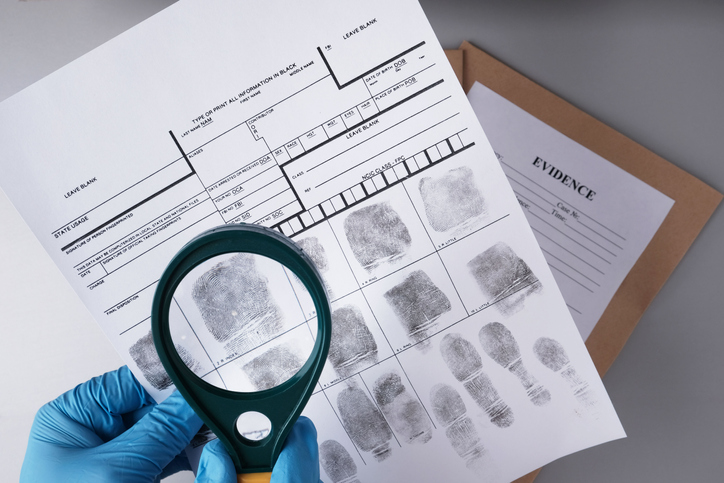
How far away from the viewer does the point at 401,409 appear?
1.90ft

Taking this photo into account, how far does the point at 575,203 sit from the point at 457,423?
0.37 metres

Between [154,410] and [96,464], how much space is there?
91 millimetres

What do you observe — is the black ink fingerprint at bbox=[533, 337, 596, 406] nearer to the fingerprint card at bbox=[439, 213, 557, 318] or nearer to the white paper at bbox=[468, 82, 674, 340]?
the fingerprint card at bbox=[439, 213, 557, 318]

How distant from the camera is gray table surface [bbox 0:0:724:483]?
65 cm

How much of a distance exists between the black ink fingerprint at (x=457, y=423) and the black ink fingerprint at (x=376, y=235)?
18cm

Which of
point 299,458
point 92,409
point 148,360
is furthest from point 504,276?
point 92,409

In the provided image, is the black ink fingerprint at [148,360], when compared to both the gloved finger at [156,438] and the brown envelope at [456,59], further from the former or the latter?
the brown envelope at [456,59]

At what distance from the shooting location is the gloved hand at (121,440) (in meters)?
0.48

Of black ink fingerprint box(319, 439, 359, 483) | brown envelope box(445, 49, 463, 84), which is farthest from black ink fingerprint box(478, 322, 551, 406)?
brown envelope box(445, 49, 463, 84)

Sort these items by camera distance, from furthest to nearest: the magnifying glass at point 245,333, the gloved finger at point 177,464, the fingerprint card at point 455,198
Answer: the gloved finger at point 177,464, the fingerprint card at point 455,198, the magnifying glass at point 245,333

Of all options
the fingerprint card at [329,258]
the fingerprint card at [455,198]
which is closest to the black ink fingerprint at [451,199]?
the fingerprint card at [455,198]

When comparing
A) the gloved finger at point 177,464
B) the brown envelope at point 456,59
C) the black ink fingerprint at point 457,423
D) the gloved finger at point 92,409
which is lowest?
the black ink fingerprint at point 457,423

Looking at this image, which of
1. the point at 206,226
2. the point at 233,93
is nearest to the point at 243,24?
the point at 233,93

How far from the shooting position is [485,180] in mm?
532
